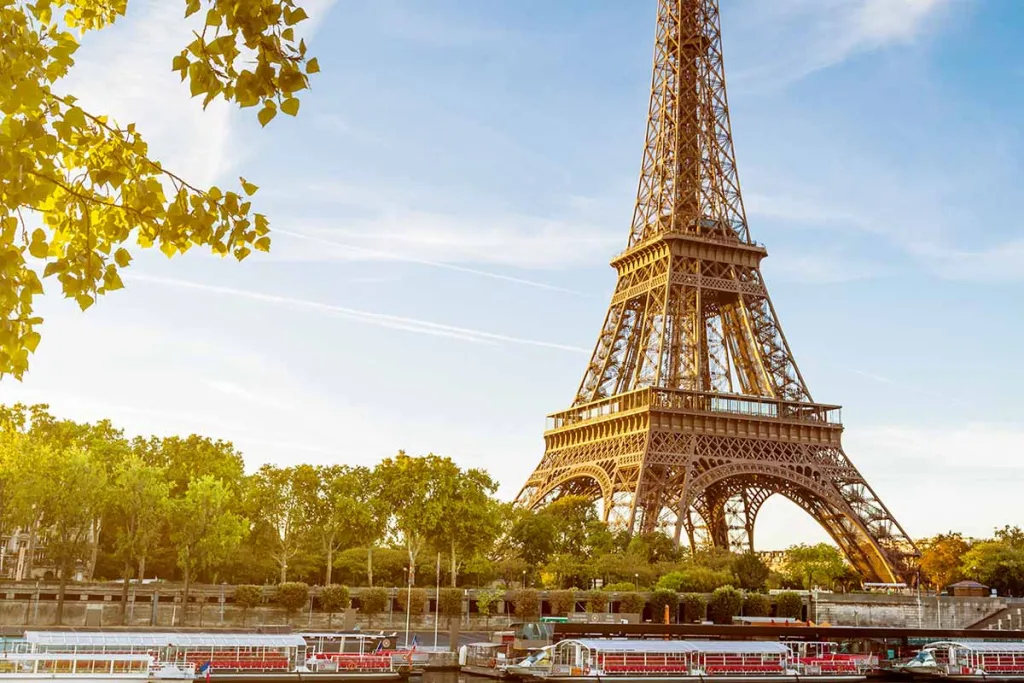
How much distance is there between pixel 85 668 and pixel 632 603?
35626mm

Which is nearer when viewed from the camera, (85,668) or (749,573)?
(85,668)

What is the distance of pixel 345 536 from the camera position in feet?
222

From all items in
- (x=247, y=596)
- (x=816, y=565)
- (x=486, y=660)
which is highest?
(x=816, y=565)

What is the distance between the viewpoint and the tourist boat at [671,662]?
43875 millimetres

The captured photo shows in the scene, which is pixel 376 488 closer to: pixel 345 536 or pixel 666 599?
pixel 345 536

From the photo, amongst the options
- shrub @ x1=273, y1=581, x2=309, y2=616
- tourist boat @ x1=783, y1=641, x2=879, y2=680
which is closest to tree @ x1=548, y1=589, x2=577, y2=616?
tourist boat @ x1=783, y1=641, x2=879, y2=680

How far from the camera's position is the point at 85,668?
38.2 metres

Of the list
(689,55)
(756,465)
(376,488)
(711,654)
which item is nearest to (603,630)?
(711,654)

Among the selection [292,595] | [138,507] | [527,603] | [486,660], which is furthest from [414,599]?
[138,507]

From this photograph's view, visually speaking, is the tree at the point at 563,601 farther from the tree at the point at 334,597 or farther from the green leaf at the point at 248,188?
the green leaf at the point at 248,188

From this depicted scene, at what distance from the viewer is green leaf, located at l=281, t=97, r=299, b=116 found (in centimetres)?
613

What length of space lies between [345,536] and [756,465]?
30839mm

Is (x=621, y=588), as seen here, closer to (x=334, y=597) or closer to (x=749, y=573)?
(x=749, y=573)

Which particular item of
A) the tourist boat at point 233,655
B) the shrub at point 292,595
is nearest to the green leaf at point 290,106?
the tourist boat at point 233,655
